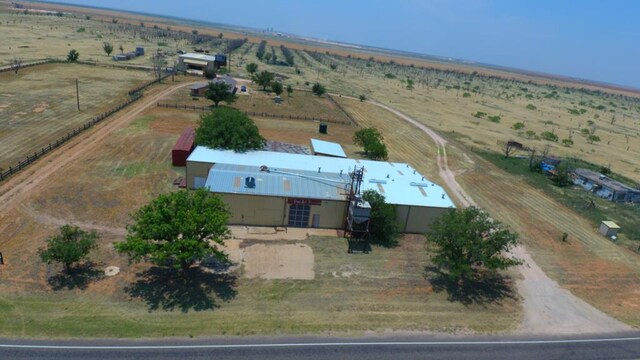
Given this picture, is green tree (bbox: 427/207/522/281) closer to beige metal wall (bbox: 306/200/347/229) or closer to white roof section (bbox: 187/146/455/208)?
white roof section (bbox: 187/146/455/208)

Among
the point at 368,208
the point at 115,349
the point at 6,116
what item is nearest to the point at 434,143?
the point at 368,208

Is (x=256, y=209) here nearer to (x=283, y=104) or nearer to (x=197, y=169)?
(x=197, y=169)

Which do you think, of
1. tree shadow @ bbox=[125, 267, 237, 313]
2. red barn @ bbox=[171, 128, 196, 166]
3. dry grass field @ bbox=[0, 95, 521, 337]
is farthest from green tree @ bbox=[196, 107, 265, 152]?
tree shadow @ bbox=[125, 267, 237, 313]

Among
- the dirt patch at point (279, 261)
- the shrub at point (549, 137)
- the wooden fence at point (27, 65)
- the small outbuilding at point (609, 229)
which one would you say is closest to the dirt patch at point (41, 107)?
the wooden fence at point (27, 65)

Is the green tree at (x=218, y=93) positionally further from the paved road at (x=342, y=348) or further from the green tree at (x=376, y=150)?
the paved road at (x=342, y=348)

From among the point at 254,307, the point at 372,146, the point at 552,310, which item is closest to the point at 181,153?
the point at 372,146
